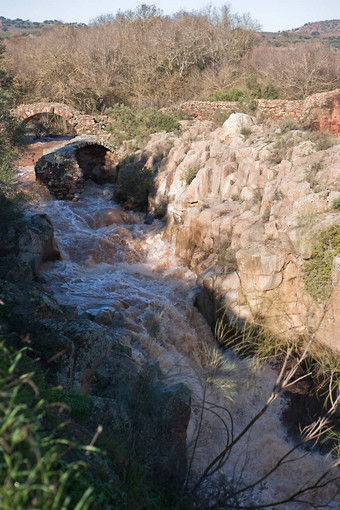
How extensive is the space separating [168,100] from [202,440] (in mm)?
24377

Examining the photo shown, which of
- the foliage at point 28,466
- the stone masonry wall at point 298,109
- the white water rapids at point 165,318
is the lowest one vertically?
the white water rapids at point 165,318

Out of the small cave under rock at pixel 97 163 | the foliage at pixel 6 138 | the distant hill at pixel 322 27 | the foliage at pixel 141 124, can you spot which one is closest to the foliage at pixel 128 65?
the foliage at pixel 141 124

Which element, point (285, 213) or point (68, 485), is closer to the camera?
point (68, 485)

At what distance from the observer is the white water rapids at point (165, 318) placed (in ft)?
22.8

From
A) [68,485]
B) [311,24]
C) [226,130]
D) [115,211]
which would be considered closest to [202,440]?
[68,485]

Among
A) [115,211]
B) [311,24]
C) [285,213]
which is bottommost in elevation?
[115,211]

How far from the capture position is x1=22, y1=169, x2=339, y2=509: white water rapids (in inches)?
274

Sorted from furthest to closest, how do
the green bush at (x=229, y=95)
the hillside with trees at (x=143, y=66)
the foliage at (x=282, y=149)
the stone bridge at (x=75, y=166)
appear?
the hillside with trees at (x=143, y=66) < the green bush at (x=229, y=95) < the stone bridge at (x=75, y=166) < the foliage at (x=282, y=149)

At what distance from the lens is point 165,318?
1040 centimetres

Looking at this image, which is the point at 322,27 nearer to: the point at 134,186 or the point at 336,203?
the point at 134,186

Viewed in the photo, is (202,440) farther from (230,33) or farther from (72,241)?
(230,33)

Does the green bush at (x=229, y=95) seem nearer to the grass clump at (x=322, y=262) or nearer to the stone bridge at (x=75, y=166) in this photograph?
the stone bridge at (x=75, y=166)

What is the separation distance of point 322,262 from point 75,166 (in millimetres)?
11613

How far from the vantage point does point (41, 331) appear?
5.98 m
